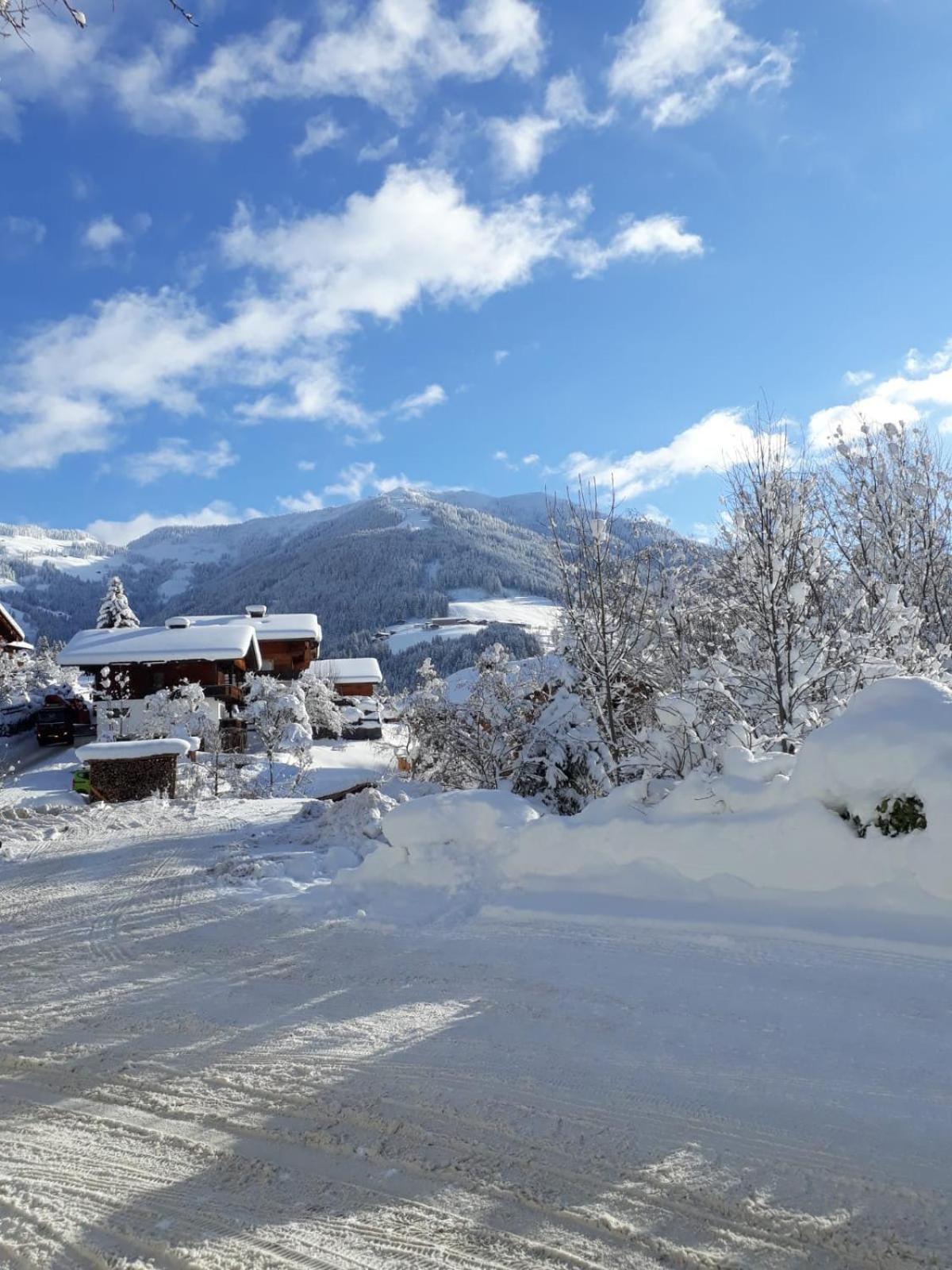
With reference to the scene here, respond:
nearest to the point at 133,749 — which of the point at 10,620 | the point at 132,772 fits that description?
the point at 132,772

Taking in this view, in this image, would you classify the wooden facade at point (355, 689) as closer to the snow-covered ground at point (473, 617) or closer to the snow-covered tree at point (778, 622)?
the snow-covered ground at point (473, 617)

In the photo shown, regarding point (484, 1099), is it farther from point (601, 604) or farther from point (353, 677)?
point (353, 677)

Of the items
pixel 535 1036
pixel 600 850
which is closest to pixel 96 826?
pixel 600 850

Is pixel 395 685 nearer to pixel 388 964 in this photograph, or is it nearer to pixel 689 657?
pixel 689 657

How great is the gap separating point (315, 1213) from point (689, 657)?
10.4 m

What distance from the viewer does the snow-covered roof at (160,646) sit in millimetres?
41062

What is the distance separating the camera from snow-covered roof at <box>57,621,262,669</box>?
4106 cm

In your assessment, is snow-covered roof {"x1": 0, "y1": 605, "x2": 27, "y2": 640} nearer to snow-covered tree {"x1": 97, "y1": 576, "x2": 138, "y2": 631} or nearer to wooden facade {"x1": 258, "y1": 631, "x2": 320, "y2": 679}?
snow-covered tree {"x1": 97, "y1": 576, "x2": 138, "y2": 631}

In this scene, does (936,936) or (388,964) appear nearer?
(936,936)

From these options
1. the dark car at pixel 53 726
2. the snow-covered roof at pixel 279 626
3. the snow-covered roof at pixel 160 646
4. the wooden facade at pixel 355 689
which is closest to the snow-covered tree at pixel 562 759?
the snow-covered roof at pixel 160 646

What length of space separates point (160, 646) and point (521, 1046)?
41357mm

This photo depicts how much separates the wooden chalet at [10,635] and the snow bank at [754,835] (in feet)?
143

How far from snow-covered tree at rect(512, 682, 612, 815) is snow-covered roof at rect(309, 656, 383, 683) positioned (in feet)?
145

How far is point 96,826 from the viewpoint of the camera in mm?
13266
